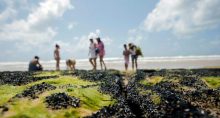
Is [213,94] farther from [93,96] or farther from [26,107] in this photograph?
[26,107]

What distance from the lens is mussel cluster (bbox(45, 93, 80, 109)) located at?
12.7 meters

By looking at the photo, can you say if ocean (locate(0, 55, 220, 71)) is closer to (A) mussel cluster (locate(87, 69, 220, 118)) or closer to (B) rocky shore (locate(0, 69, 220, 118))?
(B) rocky shore (locate(0, 69, 220, 118))

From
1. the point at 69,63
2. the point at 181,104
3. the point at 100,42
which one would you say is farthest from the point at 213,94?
the point at 69,63

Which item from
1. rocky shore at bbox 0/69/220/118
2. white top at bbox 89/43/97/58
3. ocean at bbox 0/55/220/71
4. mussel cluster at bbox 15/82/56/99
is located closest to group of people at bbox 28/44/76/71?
white top at bbox 89/43/97/58

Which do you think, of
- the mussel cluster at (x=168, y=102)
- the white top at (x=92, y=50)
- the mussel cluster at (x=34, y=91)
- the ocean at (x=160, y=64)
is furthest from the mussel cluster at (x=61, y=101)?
the ocean at (x=160, y=64)

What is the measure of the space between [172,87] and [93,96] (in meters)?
5.48

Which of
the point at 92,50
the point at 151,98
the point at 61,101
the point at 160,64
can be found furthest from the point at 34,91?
the point at 160,64

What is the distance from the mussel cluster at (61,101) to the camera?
41.6ft

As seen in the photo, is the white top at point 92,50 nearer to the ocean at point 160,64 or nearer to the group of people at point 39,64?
the group of people at point 39,64

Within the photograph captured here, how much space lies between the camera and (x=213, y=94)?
1658cm

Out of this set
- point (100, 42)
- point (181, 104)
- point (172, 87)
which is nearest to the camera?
point (181, 104)

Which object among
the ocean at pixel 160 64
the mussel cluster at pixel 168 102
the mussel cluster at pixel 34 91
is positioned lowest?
the mussel cluster at pixel 168 102

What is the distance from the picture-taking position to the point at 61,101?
513 inches

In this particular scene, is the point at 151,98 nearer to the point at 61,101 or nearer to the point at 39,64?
the point at 61,101
